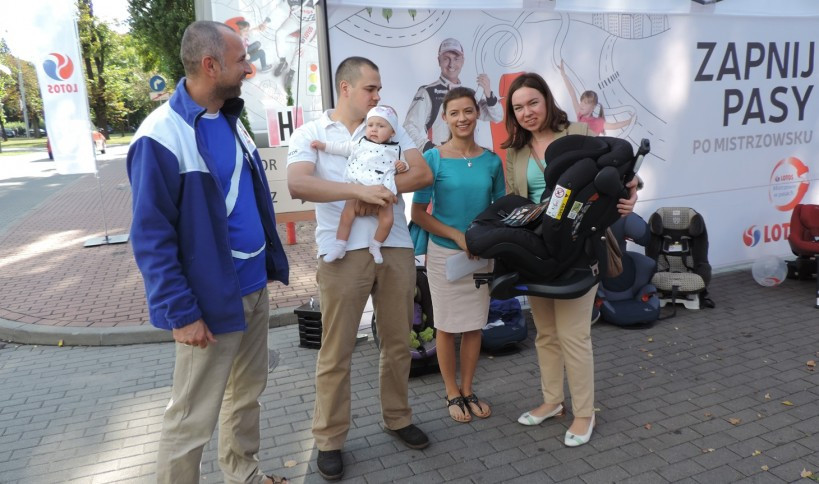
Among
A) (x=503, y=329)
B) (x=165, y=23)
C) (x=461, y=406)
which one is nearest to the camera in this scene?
(x=461, y=406)

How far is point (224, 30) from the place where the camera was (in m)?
2.25

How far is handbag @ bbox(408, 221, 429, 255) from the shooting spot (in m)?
3.49

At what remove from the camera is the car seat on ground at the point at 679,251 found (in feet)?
18.1

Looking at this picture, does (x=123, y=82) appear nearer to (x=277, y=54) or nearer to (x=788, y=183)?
(x=277, y=54)

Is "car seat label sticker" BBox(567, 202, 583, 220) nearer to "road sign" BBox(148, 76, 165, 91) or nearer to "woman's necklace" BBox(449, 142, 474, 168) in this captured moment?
"woman's necklace" BBox(449, 142, 474, 168)

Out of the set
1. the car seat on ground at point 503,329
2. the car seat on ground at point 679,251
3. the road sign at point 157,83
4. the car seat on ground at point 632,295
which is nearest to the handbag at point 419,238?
the car seat on ground at point 503,329

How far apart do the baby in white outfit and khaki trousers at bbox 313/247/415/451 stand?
91 mm

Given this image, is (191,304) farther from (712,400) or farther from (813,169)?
(813,169)

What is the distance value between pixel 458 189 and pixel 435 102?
1734 mm

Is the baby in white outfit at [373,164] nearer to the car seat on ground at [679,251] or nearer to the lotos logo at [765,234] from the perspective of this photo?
the car seat on ground at [679,251]

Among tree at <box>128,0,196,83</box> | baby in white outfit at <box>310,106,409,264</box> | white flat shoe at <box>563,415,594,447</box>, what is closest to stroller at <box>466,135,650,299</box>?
baby in white outfit at <box>310,106,409,264</box>

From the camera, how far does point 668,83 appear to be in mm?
5754

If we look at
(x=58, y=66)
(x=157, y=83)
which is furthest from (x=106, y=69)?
(x=58, y=66)

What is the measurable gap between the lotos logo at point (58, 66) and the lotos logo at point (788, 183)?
365 inches
